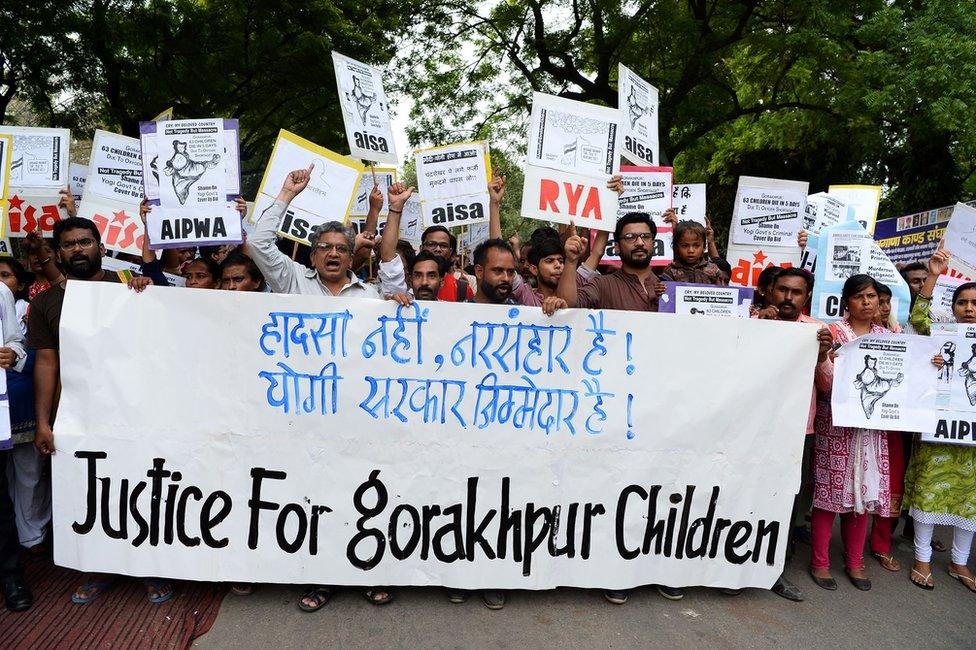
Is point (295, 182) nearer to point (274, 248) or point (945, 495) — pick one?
point (274, 248)

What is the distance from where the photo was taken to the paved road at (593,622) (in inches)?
130

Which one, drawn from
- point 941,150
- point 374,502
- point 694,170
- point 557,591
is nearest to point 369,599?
point 374,502

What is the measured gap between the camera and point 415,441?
11.7ft

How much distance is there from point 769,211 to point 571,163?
2463 millimetres

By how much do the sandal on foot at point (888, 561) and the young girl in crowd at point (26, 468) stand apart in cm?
519

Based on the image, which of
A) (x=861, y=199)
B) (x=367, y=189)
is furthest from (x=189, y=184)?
(x=861, y=199)

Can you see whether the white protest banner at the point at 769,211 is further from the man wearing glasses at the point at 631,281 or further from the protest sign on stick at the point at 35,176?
the protest sign on stick at the point at 35,176

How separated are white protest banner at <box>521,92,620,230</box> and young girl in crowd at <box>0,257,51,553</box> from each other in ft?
9.84

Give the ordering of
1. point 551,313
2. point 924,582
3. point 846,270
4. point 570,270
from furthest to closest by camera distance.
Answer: point 846,270, point 924,582, point 570,270, point 551,313

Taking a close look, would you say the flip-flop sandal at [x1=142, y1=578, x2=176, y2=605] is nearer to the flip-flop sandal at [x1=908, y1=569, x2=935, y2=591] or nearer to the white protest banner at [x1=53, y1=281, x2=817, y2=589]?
the white protest banner at [x1=53, y1=281, x2=817, y2=589]

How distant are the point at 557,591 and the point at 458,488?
861 millimetres

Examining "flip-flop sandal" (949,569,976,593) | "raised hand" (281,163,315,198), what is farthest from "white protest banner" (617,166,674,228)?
"flip-flop sandal" (949,569,976,593)

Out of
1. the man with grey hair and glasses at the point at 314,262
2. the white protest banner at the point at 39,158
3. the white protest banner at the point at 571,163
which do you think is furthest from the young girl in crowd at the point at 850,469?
the white protest banner at the point at 39,158

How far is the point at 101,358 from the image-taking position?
11.3 feet
